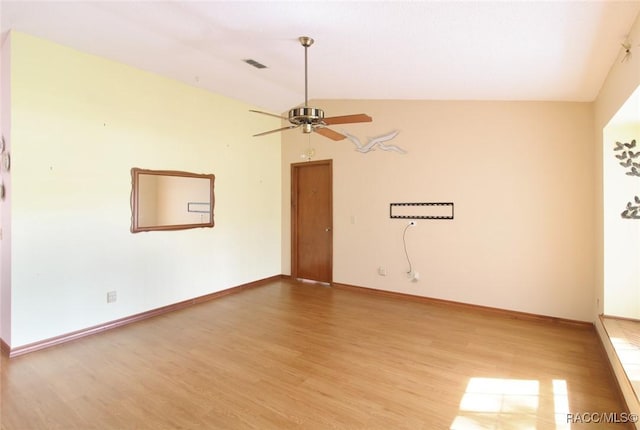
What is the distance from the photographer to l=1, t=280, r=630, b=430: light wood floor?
204cm

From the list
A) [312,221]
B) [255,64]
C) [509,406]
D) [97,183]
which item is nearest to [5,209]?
[97,183]

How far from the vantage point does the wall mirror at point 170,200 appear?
369 centimetres

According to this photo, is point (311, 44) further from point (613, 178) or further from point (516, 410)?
point (516, 410)

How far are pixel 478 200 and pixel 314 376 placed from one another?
290 cm

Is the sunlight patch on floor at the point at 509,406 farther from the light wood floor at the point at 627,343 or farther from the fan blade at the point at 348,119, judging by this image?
the fan blade at the point at 348,119

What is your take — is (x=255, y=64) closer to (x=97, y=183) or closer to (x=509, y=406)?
(x=97, y=183)

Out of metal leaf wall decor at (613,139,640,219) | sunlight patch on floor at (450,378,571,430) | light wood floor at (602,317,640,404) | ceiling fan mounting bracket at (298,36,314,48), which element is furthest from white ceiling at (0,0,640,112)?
sunlight patch on floor at (450,378,571,430)

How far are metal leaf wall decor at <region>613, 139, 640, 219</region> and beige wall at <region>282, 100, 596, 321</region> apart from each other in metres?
0.55

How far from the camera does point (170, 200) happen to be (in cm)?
404

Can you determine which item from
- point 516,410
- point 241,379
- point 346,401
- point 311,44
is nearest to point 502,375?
point 516,410

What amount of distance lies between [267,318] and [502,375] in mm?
2395

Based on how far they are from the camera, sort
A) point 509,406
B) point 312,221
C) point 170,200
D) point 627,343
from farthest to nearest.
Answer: point 312,221 → point 170,200 → point 627,343 → point 509,406

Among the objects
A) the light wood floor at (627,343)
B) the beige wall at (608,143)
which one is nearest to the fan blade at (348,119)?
the beige wall at (608,143)

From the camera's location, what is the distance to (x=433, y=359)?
2.81 m
